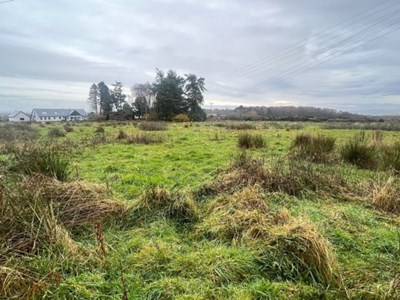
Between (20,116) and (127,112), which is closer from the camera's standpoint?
(127,112)

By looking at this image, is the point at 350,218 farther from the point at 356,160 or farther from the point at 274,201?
the point at 356,160

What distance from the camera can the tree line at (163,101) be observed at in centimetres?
5819

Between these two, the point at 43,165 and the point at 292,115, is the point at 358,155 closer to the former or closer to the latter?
the point at 43,165

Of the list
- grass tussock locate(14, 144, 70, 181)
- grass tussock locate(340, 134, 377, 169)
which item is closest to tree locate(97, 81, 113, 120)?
grass tussock locate(340, 134, 377, 169)

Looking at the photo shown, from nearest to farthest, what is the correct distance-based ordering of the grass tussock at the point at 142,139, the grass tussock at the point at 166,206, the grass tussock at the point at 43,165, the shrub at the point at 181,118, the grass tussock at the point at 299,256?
the grass tussock at the point at 299,256 < the grass tussock at the point at 166,206 < the grass tussock at the point at 43,165 < the grass tussock at the point at 142,139 < the shrub at the point at 181,118

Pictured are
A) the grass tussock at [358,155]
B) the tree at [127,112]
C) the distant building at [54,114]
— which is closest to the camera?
the grass tussock at [358,155]

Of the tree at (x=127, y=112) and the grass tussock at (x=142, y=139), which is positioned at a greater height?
the tree at (x=127, y=112)

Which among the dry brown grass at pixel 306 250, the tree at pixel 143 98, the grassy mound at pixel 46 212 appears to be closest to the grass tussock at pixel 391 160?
the dry brown grass at pixel 306 250

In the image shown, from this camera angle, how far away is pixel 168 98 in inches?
2293

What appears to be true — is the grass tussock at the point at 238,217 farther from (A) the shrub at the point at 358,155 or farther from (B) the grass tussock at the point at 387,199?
(A) the shrub at the point at 358,155

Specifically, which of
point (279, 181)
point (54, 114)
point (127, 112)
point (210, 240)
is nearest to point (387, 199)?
point (279, 181)

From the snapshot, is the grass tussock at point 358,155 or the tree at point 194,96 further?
the tree at point 194,96

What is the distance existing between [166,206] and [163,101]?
53989 millimetres

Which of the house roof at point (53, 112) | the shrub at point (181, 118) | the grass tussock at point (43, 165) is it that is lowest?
the grass tussock at point (43, 165)
